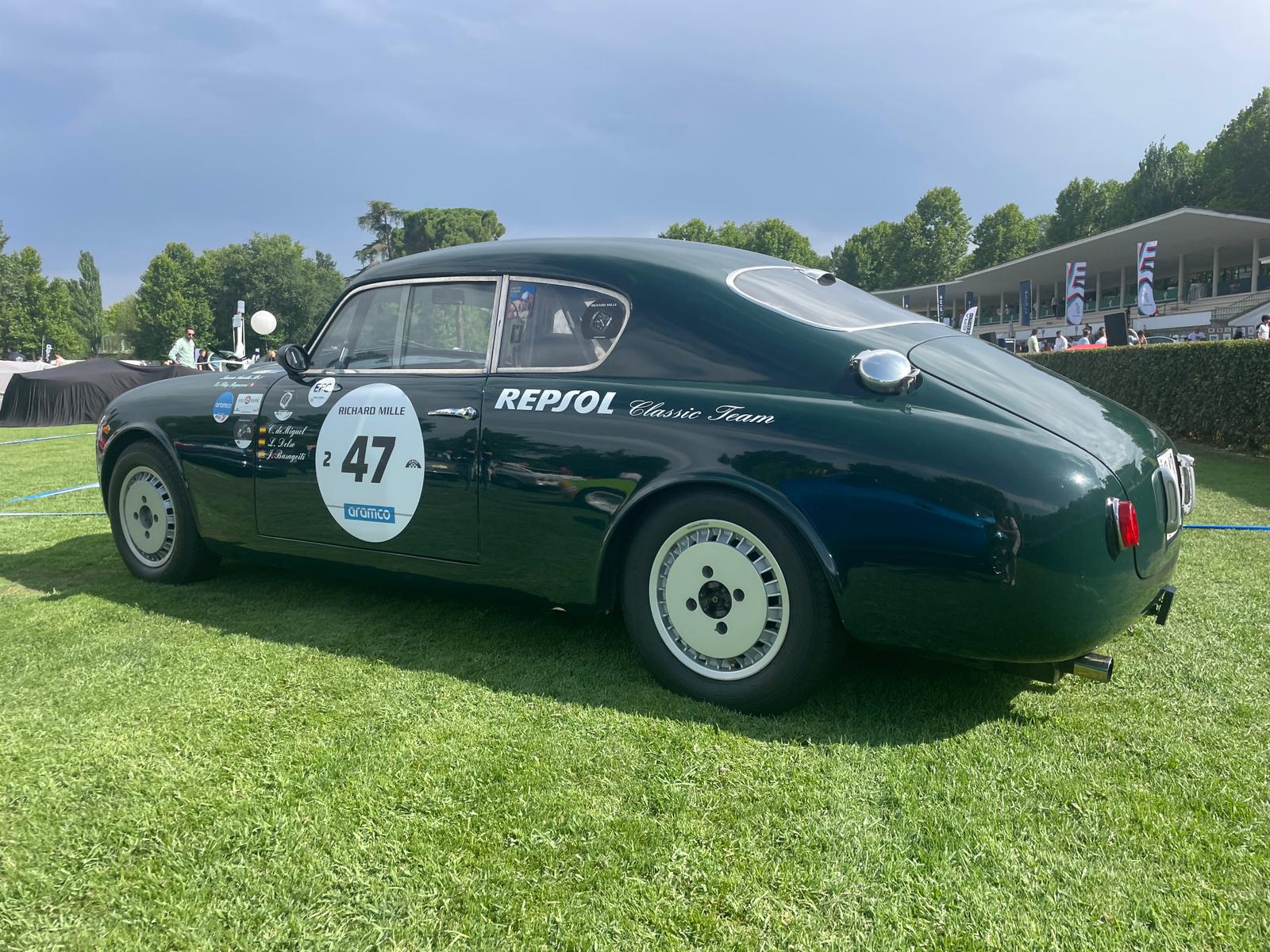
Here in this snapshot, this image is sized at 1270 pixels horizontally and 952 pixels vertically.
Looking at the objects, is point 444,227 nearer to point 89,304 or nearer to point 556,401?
point 89,304

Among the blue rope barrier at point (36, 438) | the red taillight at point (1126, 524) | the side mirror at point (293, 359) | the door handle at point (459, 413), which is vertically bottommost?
the blue rope barrier at point (36, 438)

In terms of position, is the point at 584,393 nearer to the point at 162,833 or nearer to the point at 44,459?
the point at 162,833

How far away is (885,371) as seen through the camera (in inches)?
102

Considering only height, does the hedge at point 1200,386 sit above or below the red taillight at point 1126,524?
above

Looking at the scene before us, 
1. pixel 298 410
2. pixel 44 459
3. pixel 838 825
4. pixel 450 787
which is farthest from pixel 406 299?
pixel 44 459

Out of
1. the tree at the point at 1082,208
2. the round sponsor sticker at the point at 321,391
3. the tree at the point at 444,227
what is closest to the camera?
the round sponsor sticker at the point at 321,391

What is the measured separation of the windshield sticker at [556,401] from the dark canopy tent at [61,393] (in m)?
17.9

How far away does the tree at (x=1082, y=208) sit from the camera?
7094 cm

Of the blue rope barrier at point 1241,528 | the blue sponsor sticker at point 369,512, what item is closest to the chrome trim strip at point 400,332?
the blue sponsor sticker at point 369,512

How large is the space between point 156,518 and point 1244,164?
69.7 m

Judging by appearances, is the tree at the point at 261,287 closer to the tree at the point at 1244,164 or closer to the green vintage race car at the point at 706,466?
the tree at the point at 1244,164

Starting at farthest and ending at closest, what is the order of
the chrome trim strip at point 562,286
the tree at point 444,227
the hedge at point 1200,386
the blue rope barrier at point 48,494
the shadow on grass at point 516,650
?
the tree at point 444,227 < the hedge at point 1200,386 < the blue rope barrier at point 48,494 < the chrome trim strip at point 562,286 < the shadow on grass at point 516,650

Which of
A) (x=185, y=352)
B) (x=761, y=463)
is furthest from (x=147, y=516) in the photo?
(x=185, y=352)

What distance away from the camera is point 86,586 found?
4348 mm
